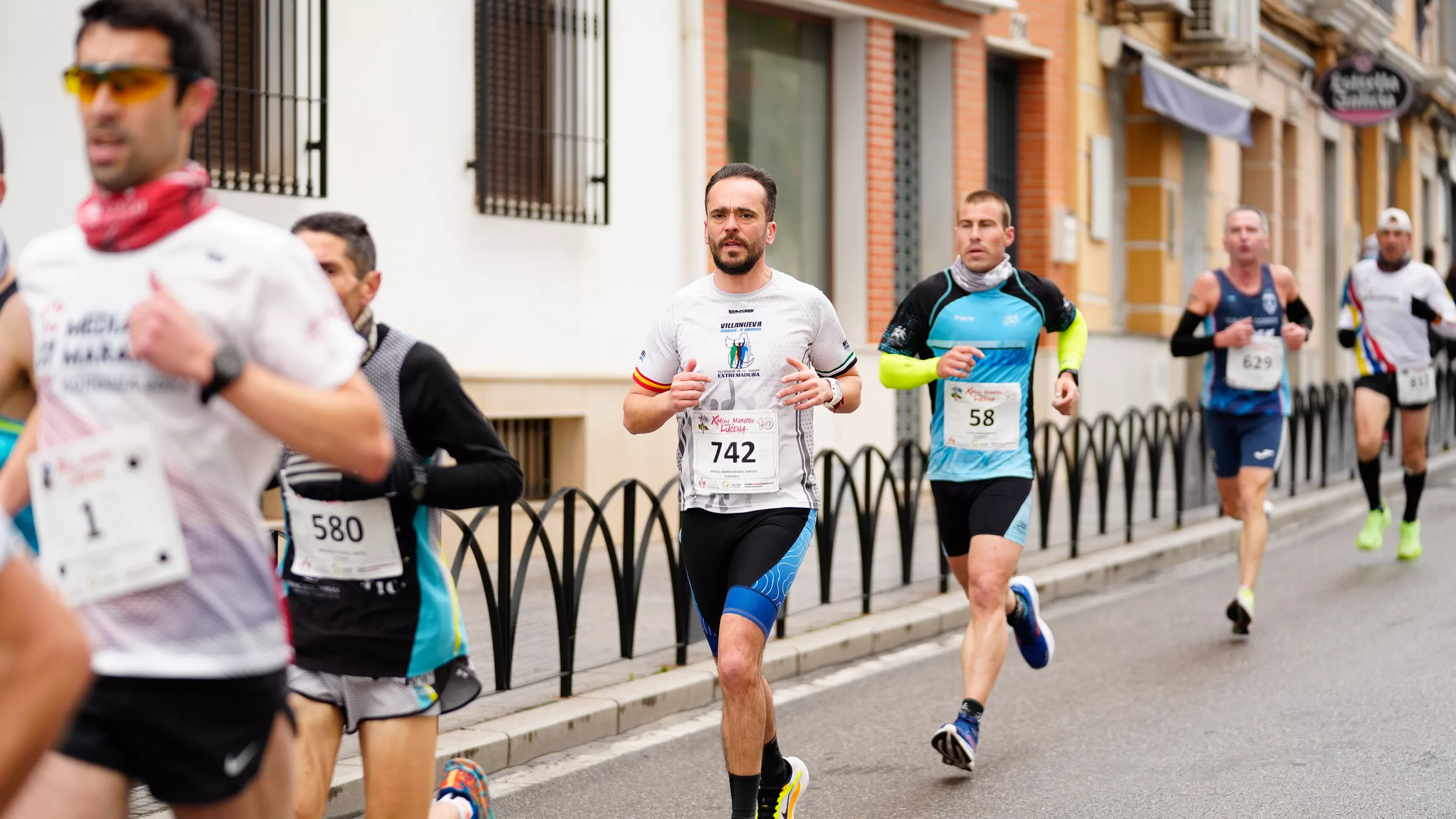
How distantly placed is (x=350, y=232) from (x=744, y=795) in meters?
2.05

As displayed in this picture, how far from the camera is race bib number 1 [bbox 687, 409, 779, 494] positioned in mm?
5133

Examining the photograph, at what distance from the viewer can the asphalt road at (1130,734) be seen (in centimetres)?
585

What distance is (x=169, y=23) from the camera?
8.60ft

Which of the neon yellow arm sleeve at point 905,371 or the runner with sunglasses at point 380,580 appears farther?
the neon yellow arm sleeve at point 905,371

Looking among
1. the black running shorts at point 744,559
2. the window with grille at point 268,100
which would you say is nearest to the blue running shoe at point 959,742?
the black running shorts at point 744,559

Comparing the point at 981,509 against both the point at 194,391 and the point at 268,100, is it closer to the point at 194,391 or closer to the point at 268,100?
the point at 194,391

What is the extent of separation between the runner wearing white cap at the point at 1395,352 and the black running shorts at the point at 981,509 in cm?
557

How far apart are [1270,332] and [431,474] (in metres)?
6.52

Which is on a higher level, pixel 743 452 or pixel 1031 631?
pixel 743 452

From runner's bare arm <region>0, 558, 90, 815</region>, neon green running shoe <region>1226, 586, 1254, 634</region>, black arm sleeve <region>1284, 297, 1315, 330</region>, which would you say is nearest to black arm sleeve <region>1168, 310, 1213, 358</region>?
black arm sleeve <region>1284, 297, 1315, 330</region>

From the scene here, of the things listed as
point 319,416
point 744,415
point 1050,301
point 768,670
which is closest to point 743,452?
point 744,415

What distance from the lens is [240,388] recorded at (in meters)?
2.55

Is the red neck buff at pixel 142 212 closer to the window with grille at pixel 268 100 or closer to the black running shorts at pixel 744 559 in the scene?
the black running shorts at pixel 744 559

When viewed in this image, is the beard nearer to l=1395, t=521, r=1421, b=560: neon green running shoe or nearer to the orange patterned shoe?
the orange patterned shoe
